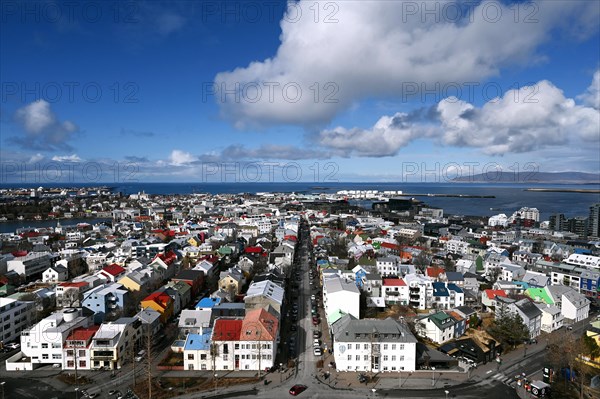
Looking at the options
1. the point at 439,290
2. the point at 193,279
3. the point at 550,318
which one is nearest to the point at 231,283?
the point at 193,279

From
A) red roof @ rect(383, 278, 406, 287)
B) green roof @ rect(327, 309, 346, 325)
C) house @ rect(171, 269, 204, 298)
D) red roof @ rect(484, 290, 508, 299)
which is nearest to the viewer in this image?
green roof @ rect(327, 309, 346, 325)

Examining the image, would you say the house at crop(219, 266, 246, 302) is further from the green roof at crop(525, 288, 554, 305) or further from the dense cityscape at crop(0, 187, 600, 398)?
the green roof at crop(525, 288, 554, 305)

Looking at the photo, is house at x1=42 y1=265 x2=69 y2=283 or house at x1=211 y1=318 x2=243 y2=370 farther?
house at x1=42 y1=265 x2=69 y2=283

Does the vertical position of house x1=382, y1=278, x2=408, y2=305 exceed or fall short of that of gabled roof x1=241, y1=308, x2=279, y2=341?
it falls short

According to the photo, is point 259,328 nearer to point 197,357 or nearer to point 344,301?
point 197,357

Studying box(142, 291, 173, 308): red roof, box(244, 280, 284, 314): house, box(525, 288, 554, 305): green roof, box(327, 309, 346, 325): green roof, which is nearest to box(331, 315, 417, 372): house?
box(327, 309, 346, 325): green roof

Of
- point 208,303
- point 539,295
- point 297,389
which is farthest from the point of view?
point 539,295

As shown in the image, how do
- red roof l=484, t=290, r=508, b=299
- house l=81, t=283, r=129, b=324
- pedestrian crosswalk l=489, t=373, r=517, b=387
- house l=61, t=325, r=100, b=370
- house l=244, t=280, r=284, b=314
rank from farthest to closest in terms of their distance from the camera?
red roof l=484, t=290, r=508, b=299
house l=81, t=283, r=129, b=324
house l=244, t=280, r=284, b=314
house l=61, t=325, r=100, b=370
pedestrian crosswalk l=489, t=373, r=517, b=387
